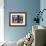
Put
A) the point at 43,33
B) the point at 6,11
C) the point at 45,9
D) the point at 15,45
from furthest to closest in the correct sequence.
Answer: the point at 6,11, the point at 45,9, the point at 15,45, the point at 43,33

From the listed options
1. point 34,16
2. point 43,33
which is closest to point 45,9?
point 34,16

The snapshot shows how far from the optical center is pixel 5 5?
19.0 feet

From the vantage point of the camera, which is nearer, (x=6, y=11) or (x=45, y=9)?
(x=45, y=9)

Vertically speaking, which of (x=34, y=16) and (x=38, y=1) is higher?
(x=38, y=1)

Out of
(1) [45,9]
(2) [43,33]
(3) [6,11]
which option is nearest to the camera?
(2) [43,33]

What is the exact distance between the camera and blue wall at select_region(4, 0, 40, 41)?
5.81 m

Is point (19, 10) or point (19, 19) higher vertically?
point (19, 10)

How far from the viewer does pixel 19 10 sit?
19.1 feet

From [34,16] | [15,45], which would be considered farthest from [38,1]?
[15,45]

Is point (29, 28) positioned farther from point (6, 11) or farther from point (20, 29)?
point (6, 11)

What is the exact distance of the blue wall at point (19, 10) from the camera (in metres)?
5.81

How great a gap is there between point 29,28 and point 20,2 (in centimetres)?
116

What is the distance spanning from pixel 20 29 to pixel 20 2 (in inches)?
44.7

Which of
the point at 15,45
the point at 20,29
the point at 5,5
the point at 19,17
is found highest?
the point at 5,5
